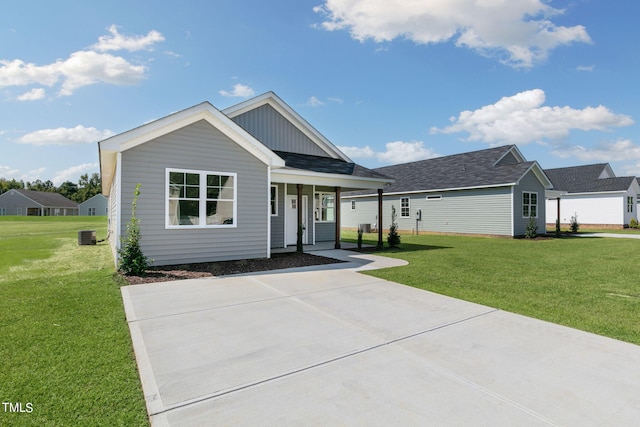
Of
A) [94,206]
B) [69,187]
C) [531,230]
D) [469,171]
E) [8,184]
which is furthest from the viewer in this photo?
[69,187]

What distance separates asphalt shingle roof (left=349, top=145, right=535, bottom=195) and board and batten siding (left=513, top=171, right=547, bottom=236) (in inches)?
35.6

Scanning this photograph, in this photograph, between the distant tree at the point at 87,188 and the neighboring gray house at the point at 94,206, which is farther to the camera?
the distant tree at the point at 87,188

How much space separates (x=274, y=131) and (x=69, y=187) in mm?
99227

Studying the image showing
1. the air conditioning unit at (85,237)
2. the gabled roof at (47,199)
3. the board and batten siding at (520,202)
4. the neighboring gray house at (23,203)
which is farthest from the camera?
the gabled roof at (47,199)

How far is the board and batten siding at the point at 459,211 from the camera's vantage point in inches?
750

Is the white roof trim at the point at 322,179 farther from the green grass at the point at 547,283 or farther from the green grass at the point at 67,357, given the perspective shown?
the green grass at the point at 67,357

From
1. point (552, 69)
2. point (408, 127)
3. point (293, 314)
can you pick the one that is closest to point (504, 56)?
point (552, 69)

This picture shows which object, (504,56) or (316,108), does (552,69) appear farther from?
(316,108)

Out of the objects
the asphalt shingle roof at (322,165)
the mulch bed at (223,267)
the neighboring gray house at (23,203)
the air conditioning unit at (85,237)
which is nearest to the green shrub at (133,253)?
the mulch bed at (223,267)

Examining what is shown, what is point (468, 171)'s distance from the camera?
2183cm

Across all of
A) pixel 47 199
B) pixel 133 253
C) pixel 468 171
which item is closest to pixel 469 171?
pixel 468 171

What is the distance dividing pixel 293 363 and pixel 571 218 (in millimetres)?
35118

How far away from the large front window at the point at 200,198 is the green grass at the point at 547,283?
15.2ft

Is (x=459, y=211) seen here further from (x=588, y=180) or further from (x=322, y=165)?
(x=588, y=180)
